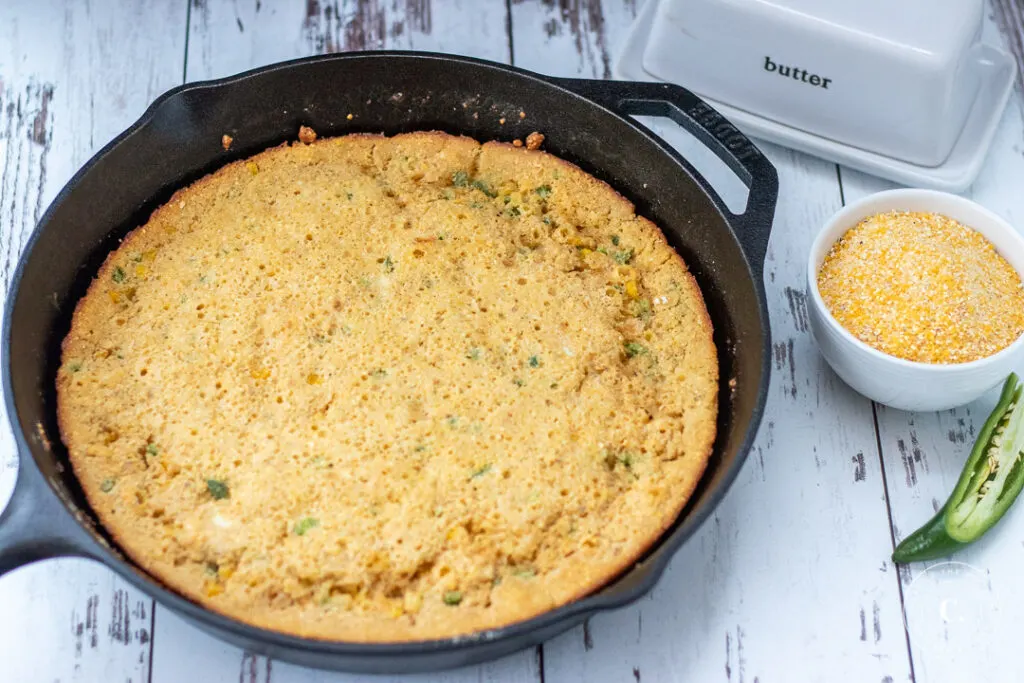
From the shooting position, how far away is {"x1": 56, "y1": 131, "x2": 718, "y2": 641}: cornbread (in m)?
1.65

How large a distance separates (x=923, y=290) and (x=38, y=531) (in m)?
1.54

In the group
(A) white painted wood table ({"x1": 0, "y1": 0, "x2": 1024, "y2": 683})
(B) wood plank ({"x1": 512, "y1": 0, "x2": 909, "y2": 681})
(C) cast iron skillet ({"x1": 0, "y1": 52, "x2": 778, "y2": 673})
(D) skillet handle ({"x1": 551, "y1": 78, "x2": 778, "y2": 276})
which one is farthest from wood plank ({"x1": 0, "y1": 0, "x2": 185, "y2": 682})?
(D) skillet handle ({"x1": 551, "y1": 78, "x2": 778, "y2": 276})

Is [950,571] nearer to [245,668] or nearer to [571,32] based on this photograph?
[245,668]

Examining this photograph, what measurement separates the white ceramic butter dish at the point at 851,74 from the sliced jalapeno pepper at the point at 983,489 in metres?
0.60

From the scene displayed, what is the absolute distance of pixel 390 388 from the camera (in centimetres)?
182

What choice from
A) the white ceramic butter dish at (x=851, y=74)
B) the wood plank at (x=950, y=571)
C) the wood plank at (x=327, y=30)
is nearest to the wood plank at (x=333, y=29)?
the wood plank at (x=327, y=30)

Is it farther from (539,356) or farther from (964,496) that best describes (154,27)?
(964,496)

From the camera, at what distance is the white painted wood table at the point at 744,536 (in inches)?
70.8

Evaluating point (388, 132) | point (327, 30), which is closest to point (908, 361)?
point (388, 132)

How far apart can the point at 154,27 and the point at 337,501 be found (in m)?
1.45

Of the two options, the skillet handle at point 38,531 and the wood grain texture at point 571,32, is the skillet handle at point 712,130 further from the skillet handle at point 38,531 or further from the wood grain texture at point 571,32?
the skillet handle at point 38,531

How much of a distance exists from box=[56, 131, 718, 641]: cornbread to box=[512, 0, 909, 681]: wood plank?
227 millimetres

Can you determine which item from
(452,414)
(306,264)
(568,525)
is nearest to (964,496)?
(568,525)

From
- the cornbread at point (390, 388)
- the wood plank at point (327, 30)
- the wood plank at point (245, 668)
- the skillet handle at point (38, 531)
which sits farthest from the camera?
the wood plank at point (327, 30)
